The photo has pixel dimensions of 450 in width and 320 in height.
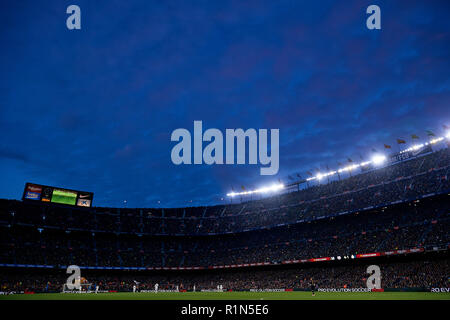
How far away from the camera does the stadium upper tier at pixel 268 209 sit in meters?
57.3

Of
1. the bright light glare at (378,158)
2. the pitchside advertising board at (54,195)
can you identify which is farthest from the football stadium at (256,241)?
the bright light glare at (378,158)

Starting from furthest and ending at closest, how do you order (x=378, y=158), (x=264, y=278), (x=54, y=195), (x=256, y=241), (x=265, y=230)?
(x=265, y=230)
(x=256, y=241)
(x=54, y=195)
(x=264, y=278)
(x=378, y=158)

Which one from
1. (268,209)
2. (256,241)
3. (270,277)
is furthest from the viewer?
(268,209)

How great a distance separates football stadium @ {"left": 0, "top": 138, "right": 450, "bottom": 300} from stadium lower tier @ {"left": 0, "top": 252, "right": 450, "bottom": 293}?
23 cm

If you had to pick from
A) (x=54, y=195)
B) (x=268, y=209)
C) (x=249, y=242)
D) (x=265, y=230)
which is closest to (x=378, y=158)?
(x=268, y=209)

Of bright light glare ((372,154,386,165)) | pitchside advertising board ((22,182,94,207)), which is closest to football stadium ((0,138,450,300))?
pitchside advertising board ((22,182,94,207))

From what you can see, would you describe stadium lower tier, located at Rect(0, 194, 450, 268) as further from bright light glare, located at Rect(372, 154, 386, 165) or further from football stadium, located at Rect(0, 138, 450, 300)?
bright light glare, located at Rect(372, 154, 386, 165)

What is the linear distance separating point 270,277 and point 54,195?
53016 mm

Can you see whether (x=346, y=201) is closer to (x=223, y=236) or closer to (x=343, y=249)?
(x=343, y=249)

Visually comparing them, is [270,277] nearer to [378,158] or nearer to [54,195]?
[378,158]

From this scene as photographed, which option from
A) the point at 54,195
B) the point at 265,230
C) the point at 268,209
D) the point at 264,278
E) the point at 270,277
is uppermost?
the point at 268,209

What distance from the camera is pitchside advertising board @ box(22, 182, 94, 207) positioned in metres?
63.8

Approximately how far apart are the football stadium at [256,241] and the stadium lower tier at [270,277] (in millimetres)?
235

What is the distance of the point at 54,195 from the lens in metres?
66.6
